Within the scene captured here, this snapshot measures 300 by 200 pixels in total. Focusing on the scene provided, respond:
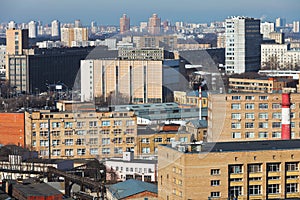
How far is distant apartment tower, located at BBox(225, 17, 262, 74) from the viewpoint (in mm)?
25312

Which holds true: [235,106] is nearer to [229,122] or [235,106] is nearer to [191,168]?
[229,122]

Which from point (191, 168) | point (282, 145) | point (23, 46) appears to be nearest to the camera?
point (191, 168)

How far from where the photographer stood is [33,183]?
812 cm

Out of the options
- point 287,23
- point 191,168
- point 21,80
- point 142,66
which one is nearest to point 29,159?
point 142,66

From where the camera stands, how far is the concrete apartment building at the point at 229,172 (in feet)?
23.4

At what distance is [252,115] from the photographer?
35.6ft

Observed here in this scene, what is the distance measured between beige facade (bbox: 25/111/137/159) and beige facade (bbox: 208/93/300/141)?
1.03 metres

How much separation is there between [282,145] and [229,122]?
3.10 meters

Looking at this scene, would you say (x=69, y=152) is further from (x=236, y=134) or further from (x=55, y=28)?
(x=55, y=28)

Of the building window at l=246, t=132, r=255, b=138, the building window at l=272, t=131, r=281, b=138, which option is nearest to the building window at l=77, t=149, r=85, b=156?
the building window at l=246, t=132, r=255, b=138

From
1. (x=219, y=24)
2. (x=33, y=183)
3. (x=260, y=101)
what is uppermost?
(x=219, y=24)

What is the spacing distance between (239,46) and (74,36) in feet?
39.3

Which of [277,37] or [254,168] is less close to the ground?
[277,37]

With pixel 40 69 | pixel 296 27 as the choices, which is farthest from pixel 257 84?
pixel 296 27
